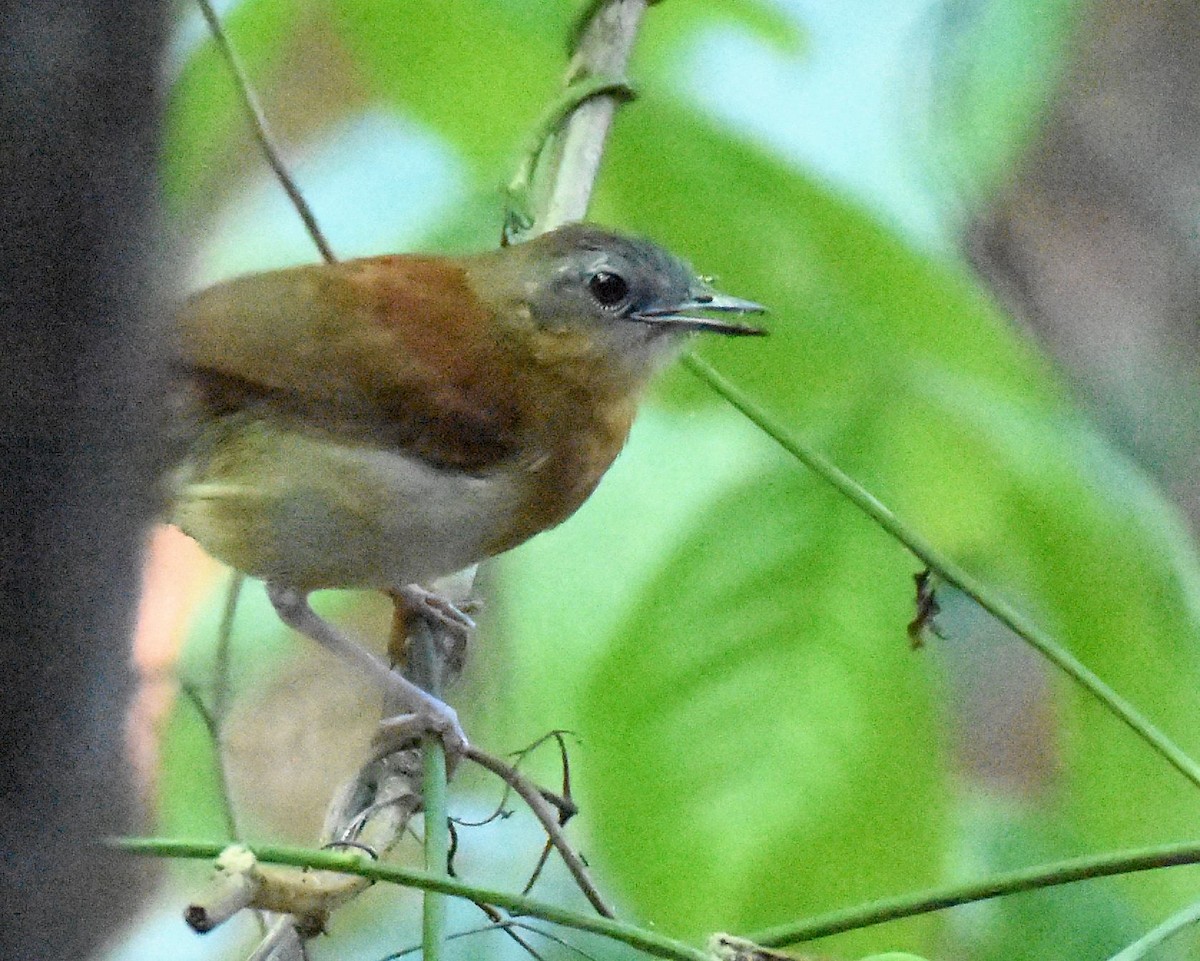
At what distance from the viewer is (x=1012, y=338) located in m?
1.05

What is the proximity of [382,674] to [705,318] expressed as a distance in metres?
0.31

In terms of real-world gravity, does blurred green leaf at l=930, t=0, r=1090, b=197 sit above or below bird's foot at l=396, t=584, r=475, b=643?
above

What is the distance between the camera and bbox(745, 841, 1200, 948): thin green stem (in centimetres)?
61

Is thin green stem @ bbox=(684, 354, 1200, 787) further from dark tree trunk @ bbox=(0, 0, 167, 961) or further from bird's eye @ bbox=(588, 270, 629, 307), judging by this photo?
dark tree trunk @ bbox=(0, 0, 167, 961)

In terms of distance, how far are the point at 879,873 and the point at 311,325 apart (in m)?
0.49

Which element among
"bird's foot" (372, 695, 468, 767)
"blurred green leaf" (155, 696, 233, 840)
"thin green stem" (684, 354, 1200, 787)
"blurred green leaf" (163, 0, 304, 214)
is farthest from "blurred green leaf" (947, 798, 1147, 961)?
"blurred green leaf" (163, 0, 304, 214)

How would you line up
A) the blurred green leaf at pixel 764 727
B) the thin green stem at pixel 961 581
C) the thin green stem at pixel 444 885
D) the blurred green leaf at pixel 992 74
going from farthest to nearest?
the blurred green leaf at pixel 992 74 → the blurred green leaf at pixel 764 727 → the thin green stem at pixel 961 581 → the thin green stem at pixel 444 885

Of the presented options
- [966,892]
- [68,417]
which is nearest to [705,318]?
[966,892]

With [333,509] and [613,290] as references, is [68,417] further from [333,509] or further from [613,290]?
[613,290]

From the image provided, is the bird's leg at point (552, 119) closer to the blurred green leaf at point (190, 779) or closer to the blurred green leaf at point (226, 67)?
the blurred green leaf at point (226, 67)

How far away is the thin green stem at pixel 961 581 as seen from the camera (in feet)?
2.50

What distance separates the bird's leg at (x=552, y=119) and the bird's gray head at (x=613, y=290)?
0.06 m

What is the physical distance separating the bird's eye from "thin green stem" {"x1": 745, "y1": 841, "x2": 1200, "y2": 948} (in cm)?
45

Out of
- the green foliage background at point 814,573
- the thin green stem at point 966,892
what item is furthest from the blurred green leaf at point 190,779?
the thin green stem at point 966,892
